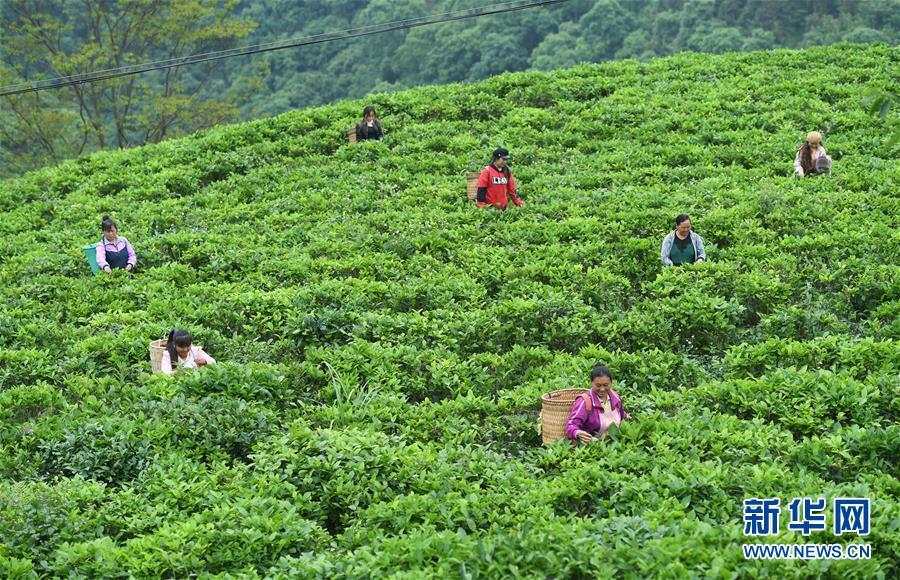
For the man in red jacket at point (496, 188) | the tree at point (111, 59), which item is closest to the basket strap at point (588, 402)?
the man in red jacket at point (496, 188)

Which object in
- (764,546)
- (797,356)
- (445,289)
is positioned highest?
(445,289)

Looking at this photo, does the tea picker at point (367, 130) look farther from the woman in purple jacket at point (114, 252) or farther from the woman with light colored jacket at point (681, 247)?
the woman with light colored jacket at point (681, 247)

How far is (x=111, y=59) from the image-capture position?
37.6 metres

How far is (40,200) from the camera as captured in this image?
2011cm

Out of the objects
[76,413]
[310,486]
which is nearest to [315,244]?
[76,413]

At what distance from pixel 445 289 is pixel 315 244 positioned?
9.48ft

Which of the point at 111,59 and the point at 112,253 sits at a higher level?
the point at 111,59

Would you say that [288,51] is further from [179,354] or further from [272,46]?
[179,354]

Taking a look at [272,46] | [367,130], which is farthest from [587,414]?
[272,46]

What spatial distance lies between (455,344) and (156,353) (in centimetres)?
339

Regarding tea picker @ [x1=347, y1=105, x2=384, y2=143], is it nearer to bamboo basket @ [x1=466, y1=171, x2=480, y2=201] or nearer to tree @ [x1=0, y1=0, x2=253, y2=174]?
bamboo basket @ [x1=466, y1=171, x2=480, y2=201]

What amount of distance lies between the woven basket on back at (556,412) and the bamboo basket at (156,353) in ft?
14.7

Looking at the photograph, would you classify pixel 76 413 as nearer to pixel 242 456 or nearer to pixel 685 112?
pixel 242 456

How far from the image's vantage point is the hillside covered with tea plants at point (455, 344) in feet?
24.5
